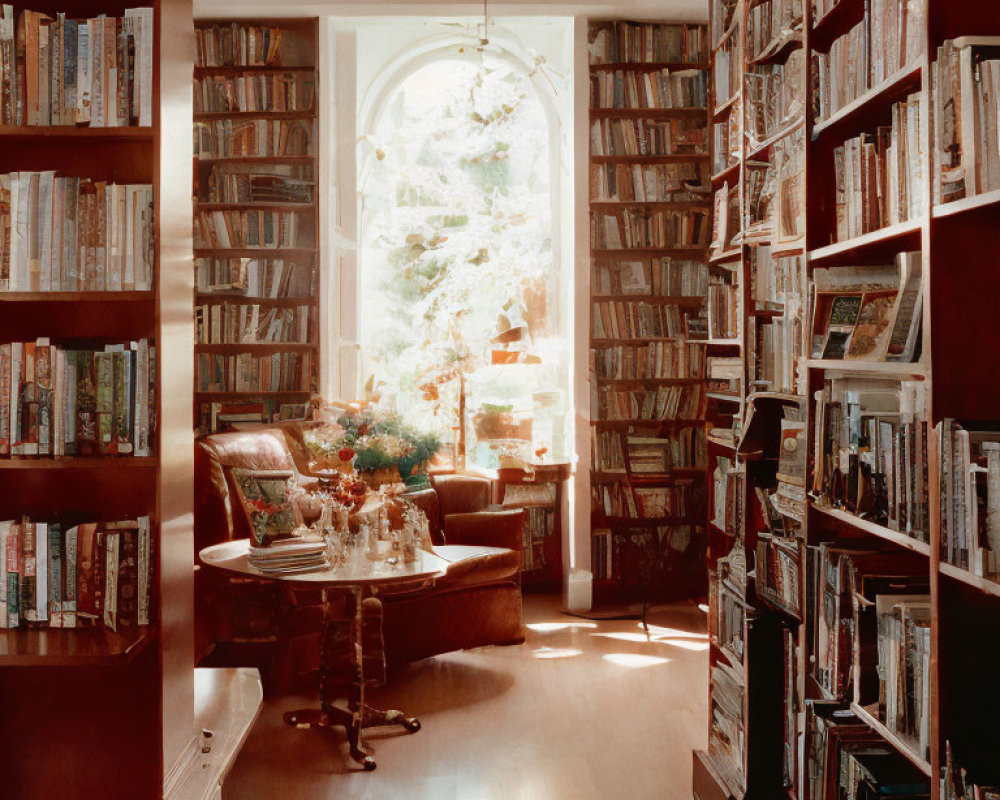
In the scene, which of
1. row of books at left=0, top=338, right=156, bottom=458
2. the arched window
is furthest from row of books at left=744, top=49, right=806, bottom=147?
the arched window

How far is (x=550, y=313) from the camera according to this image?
19.2ft

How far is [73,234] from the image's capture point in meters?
1.81

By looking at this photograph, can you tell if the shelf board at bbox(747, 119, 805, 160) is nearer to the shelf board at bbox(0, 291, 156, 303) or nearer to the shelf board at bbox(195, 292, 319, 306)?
the shelf board at bbox(0, 291, 156, 303)

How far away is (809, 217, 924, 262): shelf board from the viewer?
5.55ft

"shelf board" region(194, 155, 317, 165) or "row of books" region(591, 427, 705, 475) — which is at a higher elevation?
"shelf board" region(194, 155, 317, 165)

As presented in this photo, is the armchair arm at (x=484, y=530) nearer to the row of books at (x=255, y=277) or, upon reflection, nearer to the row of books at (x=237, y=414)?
the row of books at (x=237, y=414)

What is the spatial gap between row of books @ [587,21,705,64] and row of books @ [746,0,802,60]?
2.71 metres

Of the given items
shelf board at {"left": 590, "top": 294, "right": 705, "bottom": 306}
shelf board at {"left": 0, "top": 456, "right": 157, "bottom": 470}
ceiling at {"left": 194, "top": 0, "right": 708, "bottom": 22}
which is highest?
ceiling at {"left": 194, "top": 0, "right": 708, "bottom": 22}

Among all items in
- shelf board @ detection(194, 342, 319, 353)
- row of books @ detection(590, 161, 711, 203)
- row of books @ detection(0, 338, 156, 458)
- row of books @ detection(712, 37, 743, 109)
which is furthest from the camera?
shelf board @ detection(194, 342, 319, 353)

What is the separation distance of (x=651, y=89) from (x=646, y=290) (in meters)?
1.23

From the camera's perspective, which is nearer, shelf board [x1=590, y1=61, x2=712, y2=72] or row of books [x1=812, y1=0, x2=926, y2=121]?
row of books [x1=812, y1=0, x2=926, y2=121]

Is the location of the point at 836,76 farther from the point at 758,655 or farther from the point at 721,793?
the point at 721,793

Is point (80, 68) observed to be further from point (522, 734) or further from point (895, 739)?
point (522, 734)

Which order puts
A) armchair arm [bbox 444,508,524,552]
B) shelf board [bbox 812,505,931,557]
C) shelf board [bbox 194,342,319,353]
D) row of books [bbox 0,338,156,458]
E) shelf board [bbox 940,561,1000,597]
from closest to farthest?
shelf board [bbox 940,561,1000,597]
shelf board [bbox 812,505,931,557]
row of books [bbox 0,338,156,458]
armchair arm [bbox 444,508,524,552]
shelf board [bbox 194,342,319,353]
